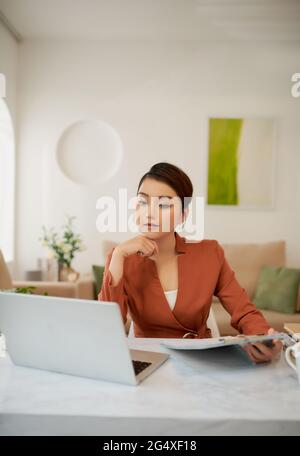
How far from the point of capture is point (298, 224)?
3570mm

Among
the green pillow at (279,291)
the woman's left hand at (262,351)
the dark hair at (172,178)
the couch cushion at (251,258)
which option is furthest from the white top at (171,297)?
the couch cushion at (251,258)

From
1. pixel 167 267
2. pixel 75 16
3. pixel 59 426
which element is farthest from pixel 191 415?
pixel 75 16

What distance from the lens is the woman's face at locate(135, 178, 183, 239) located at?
116 centimetres

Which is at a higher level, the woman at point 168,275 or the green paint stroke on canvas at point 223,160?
the green paint stroke on canvas at point 223,160

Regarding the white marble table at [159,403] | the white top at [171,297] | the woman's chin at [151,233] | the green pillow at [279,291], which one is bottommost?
the green pillow at [279,291]

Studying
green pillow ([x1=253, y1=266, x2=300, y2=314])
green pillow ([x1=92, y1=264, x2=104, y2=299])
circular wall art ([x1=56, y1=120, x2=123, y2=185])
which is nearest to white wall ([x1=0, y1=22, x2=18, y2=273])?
circular wall art ([x1=56, y1=120, x2=123, y2=185])

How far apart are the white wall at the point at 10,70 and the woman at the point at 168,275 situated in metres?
2.30

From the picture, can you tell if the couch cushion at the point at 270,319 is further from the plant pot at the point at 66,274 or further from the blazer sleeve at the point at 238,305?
the blazer sleeve at the point at 238,305

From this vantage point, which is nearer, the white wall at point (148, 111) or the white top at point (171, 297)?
the white top at point (171, 297)

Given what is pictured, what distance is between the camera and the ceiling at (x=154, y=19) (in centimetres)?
298

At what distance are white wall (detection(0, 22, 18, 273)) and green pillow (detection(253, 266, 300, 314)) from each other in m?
1.86

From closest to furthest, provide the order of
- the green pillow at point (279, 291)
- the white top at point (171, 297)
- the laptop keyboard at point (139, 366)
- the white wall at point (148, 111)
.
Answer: the laptop keyboard at point (139, 366) < the white top at point (171, 297) < the green pillow at point (279, 291) < the white wall at point (148, 111)

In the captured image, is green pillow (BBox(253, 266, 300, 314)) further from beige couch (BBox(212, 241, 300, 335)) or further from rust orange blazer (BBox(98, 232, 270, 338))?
rust orange blazer (BBox(98, 232, 270, 338))

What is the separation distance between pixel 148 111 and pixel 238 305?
244 centimetres
